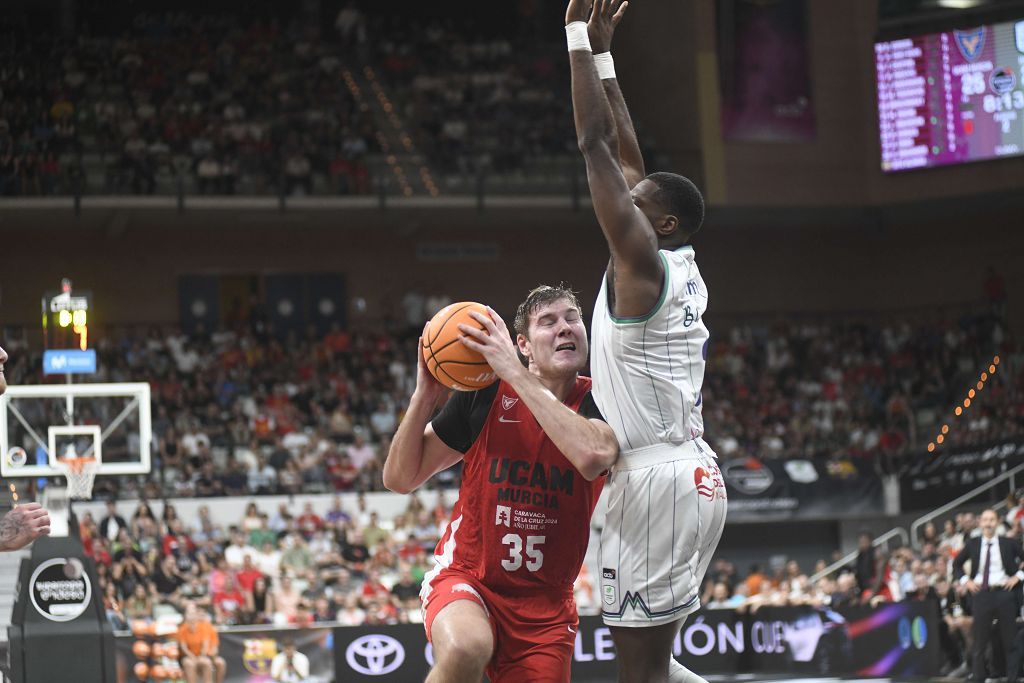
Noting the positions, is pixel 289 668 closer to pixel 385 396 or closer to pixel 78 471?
pixel 78 471

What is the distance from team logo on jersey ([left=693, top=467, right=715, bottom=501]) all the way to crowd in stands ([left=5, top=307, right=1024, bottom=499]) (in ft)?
50.2

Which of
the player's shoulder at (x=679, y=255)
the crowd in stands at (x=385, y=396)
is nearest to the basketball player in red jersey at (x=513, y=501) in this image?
the player's shoulder at (x=679, y=255)

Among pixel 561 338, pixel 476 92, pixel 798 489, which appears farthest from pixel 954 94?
pixel 561 338

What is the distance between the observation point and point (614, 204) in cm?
448

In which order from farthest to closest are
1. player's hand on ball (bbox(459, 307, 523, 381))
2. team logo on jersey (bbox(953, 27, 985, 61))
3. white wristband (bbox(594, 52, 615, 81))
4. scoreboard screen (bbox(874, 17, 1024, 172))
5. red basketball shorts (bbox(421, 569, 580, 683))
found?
team logo on jersey (bbox(953, 27, 985, 61)) < scoreboard screen (bbox(874, 17, 1024, 172)) < white wristband (bbox(594, 52, 615, 81)) < red basketball shorts (bbox(421, 569, 580, 683)) < player's hand on ball (bbox(459, 307, 523, 381))

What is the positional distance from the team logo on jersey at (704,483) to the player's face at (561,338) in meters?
0.58

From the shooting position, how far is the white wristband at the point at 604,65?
5.23m

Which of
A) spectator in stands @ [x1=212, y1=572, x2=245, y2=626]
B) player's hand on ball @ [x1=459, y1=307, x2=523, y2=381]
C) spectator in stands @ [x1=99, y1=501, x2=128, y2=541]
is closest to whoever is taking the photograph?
player's hand on ball @ [x1=459, y1=307, x2=523, y2=381]

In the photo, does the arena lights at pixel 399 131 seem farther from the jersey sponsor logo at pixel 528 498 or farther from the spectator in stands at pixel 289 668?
the jersey sponsor logo at pixel 528 498

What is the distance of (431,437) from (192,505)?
14.5 meters

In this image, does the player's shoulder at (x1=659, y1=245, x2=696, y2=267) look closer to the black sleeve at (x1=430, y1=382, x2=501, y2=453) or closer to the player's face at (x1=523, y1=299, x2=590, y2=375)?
the player's face at (x1=523, y1=299, x2=590, y2=375)

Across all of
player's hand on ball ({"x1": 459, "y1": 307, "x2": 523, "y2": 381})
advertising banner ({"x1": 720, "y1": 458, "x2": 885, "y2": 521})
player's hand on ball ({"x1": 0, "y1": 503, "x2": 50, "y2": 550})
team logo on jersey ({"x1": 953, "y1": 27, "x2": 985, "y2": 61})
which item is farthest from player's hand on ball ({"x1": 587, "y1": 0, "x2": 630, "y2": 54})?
team logo on jersey ({"x1": 953, "y1": 27, "x2": 985, "y2": 61})

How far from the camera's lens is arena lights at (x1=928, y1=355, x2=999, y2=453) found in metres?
23.9

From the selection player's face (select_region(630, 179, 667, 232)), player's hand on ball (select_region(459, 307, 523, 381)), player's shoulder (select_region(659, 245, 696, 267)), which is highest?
player's face (select_region(630, 179, 667, 232))
